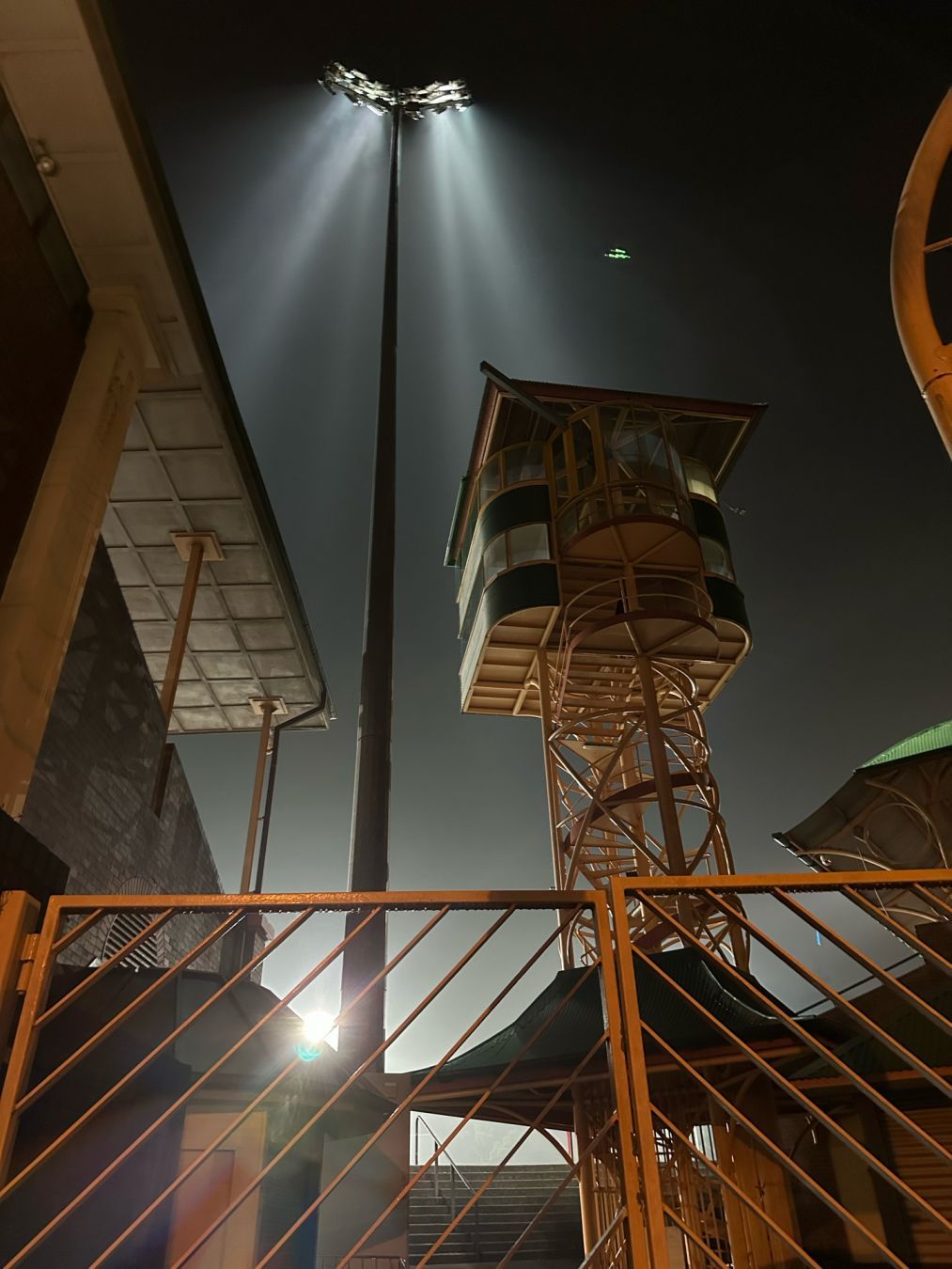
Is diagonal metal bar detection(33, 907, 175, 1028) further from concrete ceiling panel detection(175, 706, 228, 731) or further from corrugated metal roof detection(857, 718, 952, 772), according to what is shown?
concrete ceiling panel detection(175, 706, 228, 731)

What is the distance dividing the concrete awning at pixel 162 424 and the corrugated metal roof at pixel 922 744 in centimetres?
1153

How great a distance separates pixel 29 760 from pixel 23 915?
3195mm

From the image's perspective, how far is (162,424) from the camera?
9.97 m

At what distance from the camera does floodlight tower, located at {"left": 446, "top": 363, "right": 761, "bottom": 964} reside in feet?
→ 43.4

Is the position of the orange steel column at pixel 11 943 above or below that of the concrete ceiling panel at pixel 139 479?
below

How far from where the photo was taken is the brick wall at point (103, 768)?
30.2 ft

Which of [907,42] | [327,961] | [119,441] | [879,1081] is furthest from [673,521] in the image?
[327,961]

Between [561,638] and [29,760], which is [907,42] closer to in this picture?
[561,638]

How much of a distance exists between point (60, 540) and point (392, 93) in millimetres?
31138

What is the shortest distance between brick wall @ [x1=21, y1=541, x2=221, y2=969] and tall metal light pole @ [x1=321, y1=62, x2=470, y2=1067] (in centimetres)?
319

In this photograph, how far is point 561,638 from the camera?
48.7 ft

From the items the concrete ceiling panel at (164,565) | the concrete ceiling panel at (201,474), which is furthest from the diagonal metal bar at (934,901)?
the concrete ceiling panel at (164,565)

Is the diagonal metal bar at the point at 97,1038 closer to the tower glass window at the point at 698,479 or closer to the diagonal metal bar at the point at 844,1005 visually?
the diagonal metal bar at the point at 844,1005

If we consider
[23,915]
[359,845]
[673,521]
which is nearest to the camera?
[23,915]
